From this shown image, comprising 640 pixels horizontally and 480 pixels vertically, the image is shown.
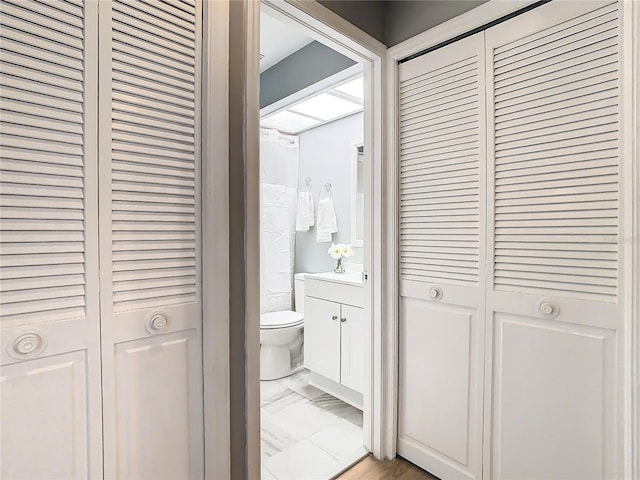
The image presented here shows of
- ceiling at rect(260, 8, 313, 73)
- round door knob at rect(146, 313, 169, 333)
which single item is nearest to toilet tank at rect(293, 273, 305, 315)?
ceiling at rect(260, 8, 313, 73)

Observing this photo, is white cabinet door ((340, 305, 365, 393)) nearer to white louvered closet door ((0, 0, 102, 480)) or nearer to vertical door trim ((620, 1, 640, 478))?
vertical door trim ((620, 1, 640, 478))

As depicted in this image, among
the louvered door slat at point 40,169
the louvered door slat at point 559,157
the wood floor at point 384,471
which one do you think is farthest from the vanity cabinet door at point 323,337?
the louvered door slat at point 40,169

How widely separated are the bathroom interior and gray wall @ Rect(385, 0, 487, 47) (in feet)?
0.88

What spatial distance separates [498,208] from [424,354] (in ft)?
2.65

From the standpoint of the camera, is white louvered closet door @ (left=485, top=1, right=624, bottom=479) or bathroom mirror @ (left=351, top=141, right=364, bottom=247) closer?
white louvered closet door @ (left=485, top=1, right=624, bottom=479)

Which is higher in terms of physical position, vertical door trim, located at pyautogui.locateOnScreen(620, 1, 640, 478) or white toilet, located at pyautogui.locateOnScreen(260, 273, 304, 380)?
vertical door trim, located at pyautogui.locateOnScreen(620, 1, 640, 478)

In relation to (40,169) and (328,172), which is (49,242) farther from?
(328,172)

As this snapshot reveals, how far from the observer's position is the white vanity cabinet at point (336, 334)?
2309 millimetres

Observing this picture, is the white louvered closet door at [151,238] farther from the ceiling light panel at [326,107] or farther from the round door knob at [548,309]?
the ceiling light panel at [326,107]

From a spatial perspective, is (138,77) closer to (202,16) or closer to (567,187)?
(202,16)

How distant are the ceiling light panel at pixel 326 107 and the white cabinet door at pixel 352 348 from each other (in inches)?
60.7

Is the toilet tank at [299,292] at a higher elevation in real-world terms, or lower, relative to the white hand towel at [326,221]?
lower

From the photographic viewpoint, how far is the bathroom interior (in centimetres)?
208

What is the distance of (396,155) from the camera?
6.07ft
